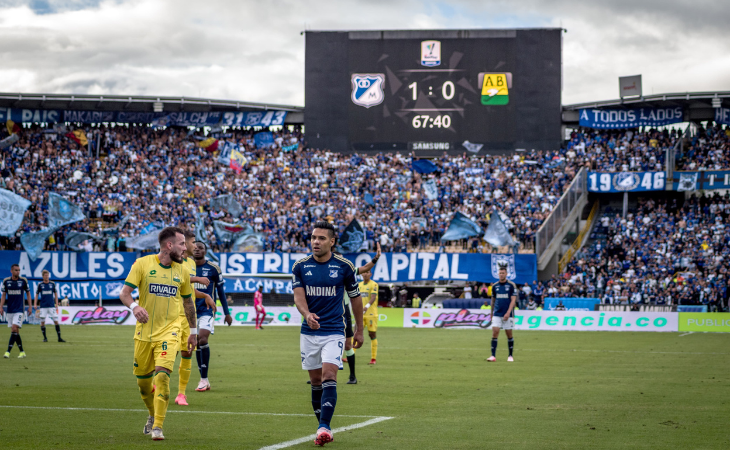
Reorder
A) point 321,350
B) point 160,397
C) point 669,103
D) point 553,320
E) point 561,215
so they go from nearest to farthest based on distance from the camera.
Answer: point 160,397 → point 321,350 → point 553,320 → point 561,215 → point 669,103

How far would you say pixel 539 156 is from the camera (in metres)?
52.5

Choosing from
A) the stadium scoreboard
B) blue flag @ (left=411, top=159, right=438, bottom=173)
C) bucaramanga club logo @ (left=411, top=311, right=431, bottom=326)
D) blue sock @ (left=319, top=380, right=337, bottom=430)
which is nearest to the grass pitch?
blue sock @ (left=319, top=380, right=337, bottom=430)

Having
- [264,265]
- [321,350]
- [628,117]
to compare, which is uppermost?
[628,117]

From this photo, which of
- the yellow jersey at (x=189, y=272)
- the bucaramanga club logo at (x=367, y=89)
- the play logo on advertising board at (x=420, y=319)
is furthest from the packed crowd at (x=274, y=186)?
the yellow jersey at (x=189, y=272)

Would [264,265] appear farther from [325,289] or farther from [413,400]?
[325,289]

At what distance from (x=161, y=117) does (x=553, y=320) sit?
31.3 metres

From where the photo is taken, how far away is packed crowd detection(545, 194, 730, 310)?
41.3 metres

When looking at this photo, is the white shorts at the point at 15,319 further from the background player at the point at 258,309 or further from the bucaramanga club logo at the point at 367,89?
the bucaramanga club logo at the point at 367,89

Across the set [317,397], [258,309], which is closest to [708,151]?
[258,309]

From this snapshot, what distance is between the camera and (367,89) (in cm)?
5384

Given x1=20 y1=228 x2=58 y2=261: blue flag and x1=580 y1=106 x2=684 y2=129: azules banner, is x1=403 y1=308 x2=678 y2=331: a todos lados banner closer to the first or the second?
x1=580 y1=106 x2=684 y2=129: azules banner

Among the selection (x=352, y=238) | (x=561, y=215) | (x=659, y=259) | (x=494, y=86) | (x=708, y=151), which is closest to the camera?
(x=659, y=259)

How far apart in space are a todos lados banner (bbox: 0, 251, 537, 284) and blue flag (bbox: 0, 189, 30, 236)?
2.03 m

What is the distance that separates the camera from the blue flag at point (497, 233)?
150ft
